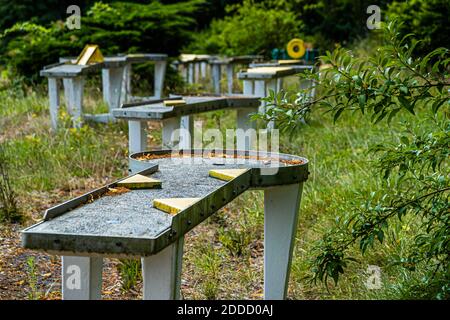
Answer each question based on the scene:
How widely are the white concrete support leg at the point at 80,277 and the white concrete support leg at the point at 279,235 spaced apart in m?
1.42

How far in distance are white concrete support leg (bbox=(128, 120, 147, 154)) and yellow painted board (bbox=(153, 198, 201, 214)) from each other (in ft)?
9.30

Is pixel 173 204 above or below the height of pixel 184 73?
above

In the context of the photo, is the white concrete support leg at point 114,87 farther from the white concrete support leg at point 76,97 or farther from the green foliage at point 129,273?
the green foliage at point 129,273

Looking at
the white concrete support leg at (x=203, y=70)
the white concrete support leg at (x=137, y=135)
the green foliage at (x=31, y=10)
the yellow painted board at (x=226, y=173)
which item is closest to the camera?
A: the yellow painted board at (x=226, y=173)

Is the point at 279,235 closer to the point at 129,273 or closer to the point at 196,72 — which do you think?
the point at 129,273

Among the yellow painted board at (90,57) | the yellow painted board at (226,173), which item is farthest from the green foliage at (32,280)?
the yellow painted board at (90,57)

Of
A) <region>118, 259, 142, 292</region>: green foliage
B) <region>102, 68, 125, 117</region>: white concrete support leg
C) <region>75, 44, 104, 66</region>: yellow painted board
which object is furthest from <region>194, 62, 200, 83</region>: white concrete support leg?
<region>118, 259, 142, 292</region>: green foliage

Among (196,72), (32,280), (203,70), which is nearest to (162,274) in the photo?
(32,280)

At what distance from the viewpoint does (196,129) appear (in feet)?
27.3

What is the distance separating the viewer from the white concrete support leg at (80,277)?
264cm

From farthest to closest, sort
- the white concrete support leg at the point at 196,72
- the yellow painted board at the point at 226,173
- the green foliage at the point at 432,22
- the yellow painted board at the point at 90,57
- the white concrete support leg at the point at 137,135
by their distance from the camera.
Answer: the white concrete support leg at the point at 196,72
the green foliage at the point at 432,22
the yellow painted board at the point at 90,57
the white concrete support leg at the point at 137,135
the yellow painted board at the point at 226,173

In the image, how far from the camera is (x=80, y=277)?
104 inches

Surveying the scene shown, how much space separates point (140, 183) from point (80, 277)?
2.25ft

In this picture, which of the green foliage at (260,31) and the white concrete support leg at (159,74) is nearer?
the white concrete support leg at (159,74)
